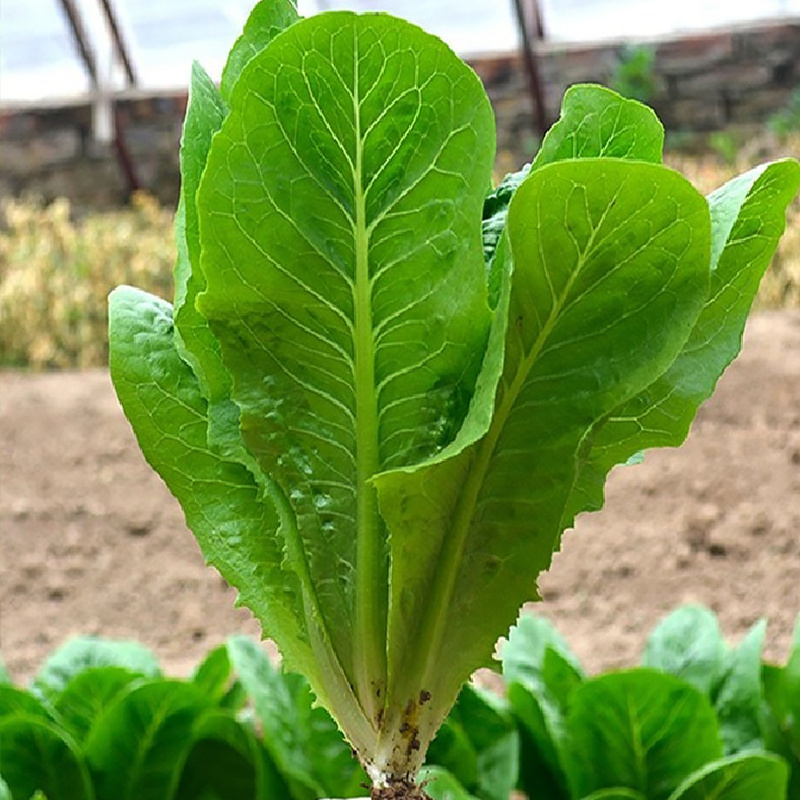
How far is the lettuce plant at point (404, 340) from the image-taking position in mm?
564

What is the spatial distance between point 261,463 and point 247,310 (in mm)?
82

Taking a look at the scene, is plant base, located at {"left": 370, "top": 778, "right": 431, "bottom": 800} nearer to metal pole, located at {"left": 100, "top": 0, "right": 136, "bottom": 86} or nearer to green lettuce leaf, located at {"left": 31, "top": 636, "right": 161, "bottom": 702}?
green lettuce leaf, located at {"left": 31, "top": 636, "right": 161, "bottom": 702}

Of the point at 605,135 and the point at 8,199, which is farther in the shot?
the point at 8,199

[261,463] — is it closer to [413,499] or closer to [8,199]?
[413,499]

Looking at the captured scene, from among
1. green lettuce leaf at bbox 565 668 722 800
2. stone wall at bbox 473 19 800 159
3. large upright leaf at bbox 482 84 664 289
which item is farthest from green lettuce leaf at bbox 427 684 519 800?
stone wall at bbox 473 19 800 159

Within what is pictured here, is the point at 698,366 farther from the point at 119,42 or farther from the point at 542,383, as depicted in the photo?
the point at 119,42

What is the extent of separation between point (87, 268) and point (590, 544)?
418 centimetres

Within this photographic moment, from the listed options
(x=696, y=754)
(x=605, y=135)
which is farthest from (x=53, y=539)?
(x=605, y=135)

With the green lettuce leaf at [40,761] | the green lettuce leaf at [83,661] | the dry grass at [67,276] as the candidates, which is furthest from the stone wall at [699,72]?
the green lettuce leaf at [40,761]

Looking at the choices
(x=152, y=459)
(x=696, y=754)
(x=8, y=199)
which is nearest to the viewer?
(x=152, y=459)

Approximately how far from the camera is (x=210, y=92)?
2.14 feet

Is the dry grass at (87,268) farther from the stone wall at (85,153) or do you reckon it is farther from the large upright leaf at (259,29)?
the large upright leaf at (259,29)

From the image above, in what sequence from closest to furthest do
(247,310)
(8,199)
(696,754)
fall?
(247,310) < (696,754) < (8,199)

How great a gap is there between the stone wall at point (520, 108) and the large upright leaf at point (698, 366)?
20.9 ft
